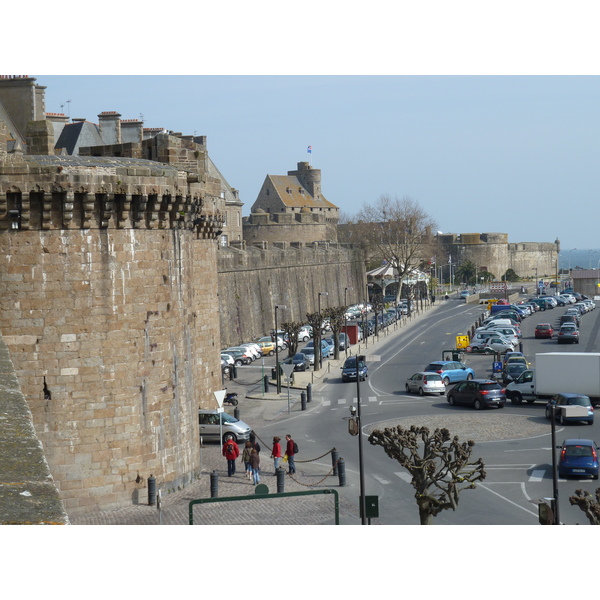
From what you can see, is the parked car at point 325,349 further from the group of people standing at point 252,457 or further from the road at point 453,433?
the group of people standing at point 252,457

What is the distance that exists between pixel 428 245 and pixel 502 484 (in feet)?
310

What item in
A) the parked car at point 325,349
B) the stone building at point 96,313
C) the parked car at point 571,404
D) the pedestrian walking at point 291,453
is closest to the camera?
the stone building at point 96,313

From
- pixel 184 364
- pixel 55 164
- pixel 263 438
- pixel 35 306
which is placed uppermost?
pixel 55 164

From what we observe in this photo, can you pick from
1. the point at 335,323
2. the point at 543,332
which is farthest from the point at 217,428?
the point at 543,332

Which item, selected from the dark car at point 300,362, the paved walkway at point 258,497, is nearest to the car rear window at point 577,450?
the paved walkway at point 258,497

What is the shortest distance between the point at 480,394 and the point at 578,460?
1235 centimetres

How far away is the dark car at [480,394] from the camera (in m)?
36.8

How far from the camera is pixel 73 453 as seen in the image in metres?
19.7

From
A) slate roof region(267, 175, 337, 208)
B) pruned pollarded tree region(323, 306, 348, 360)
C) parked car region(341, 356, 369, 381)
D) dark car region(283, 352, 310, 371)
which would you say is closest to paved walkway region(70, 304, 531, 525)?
parked car region(341, 356, 369, 381)

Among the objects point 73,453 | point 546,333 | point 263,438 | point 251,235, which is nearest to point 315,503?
point 73,453

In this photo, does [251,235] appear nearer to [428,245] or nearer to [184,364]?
[428,245]

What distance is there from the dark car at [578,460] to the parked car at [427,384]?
16.2 m

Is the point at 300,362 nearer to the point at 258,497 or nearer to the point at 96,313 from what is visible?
the point at 96,313

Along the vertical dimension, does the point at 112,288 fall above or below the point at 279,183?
below
